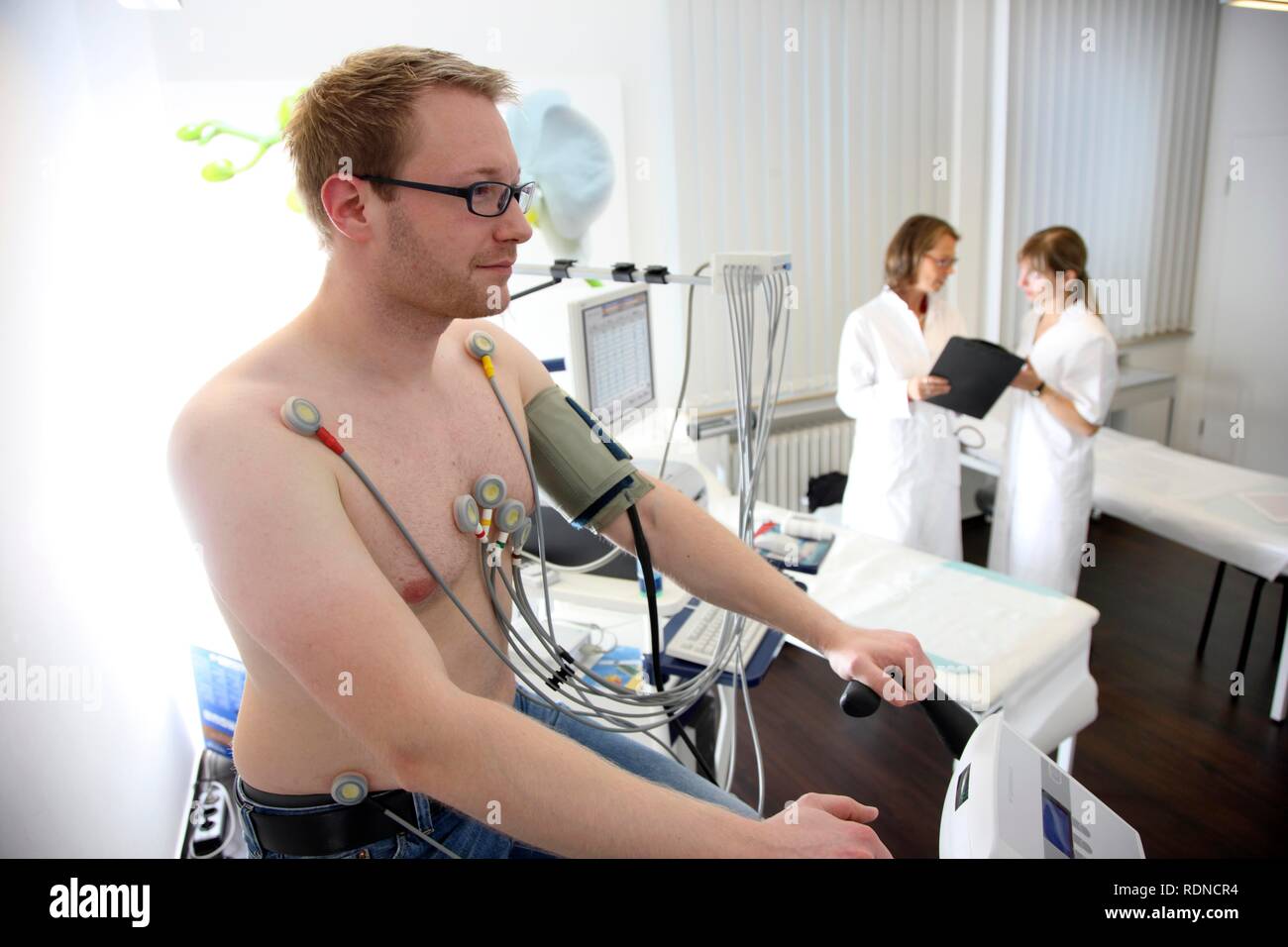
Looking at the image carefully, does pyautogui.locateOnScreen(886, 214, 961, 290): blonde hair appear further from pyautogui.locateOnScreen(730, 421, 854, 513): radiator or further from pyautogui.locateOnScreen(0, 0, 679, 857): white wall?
pyautogui.locateOnScreen(730, 421, 854, 513): radiator

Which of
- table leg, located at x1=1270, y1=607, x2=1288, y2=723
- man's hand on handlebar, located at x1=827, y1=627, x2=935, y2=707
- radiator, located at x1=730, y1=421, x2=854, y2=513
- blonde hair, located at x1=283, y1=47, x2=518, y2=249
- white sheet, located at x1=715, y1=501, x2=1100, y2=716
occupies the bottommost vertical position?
table leg, located at x1=1270, y1=607, x2=1288, y2=723

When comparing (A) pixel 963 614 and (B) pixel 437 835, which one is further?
(A) pixel 963 614

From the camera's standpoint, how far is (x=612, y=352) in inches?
78.5

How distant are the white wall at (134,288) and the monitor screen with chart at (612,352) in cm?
92

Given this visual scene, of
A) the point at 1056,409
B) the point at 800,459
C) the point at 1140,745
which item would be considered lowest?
the point at 1140,745

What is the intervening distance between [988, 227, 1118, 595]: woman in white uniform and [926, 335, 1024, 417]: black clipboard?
27cm

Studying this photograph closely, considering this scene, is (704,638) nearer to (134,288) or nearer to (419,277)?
(419,277)

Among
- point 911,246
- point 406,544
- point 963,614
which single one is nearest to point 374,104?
point 406,544

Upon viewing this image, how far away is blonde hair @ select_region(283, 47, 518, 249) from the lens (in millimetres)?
802

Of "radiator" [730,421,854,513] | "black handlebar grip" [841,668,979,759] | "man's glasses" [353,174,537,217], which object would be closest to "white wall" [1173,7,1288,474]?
"radiator" [730,421,854,513]

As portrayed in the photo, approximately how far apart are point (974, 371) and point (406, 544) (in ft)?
6.64

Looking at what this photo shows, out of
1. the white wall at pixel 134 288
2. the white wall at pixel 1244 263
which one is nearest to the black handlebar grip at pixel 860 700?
the white wall at pixel 134 288

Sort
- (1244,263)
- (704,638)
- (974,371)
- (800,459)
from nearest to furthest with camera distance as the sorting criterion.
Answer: (704,638) < (974,371) < (800,459) < (1244,263)

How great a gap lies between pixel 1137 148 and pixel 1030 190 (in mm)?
706
